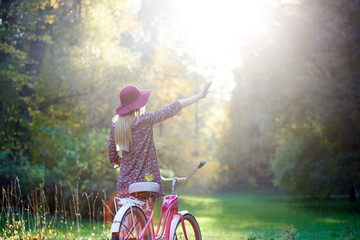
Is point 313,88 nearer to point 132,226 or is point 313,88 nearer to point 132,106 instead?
point 132,106

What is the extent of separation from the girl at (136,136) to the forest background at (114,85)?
25.6 feet

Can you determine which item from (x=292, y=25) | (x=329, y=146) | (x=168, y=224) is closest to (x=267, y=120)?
(x=329, y=146)

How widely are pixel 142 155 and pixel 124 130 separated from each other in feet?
0.96

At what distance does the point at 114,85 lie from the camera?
50.7ft

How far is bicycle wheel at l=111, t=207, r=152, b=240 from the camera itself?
12.5 feet

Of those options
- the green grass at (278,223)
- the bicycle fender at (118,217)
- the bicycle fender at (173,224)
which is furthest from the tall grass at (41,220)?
the green grass at (278,223)

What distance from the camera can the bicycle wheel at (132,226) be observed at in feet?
12.5

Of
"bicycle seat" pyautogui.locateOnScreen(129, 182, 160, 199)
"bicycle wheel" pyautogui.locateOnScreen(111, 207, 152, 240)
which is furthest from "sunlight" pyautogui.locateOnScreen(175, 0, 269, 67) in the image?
"bicycle wheel" pyautogui.locateOnScreen(111, 207, 152, 240)

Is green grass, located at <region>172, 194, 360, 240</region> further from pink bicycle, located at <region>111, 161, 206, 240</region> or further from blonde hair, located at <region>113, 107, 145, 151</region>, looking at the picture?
blonde hair, located at <region>113, 107, 145, 151</region>

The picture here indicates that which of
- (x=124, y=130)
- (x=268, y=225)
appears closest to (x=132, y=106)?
(x=124, y=130)

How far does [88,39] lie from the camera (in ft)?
50.8

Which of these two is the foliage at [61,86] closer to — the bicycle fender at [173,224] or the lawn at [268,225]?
the lawn at [268,225]

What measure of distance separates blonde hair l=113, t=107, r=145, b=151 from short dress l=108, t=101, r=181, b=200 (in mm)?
52

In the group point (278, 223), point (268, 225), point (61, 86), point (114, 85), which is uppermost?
point (61, 86)
